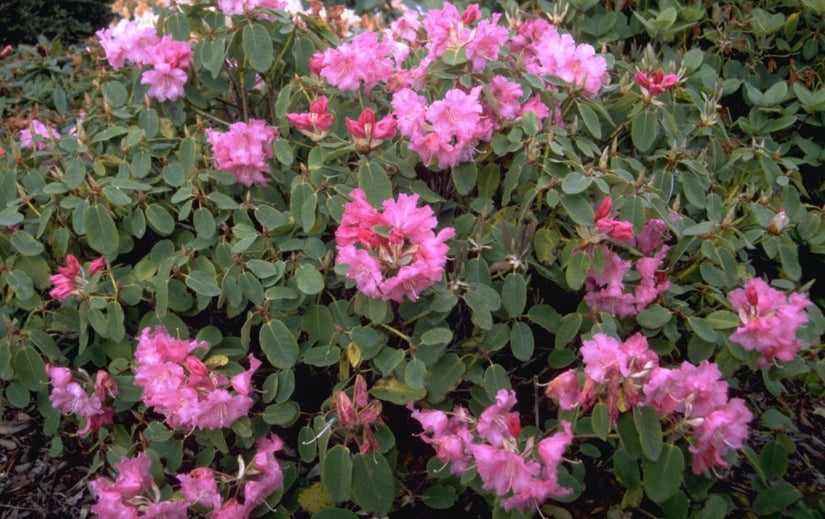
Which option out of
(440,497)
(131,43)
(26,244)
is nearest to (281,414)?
(440,497)

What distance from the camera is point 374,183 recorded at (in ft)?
5.51

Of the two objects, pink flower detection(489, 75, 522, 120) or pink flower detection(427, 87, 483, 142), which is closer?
pink flower detection(427, 87, 483, 142)

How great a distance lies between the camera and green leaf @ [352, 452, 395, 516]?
1.59m

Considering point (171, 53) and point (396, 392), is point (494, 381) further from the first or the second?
point (171, 53)

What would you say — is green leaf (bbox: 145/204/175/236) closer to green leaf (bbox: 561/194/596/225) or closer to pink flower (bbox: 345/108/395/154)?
pink flower (bbox: 345/108/395/154)

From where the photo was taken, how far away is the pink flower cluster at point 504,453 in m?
1.42

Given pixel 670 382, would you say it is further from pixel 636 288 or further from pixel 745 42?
pixel 745 42

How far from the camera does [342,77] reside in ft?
6.10

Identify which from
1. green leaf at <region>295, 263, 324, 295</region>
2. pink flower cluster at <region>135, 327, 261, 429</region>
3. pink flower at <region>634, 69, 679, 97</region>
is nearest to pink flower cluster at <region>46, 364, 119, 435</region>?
pink flower cluster at <region>135, 327, 261, 429</region>

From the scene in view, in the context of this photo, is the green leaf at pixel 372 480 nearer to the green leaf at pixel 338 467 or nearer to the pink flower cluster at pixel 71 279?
the green leaf at pixel 338 467

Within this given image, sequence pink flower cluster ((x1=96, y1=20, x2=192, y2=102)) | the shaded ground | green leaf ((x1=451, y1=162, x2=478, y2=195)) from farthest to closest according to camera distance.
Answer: the shaded ground < pink flower cluster ((x1=96, y1=20, x2=192, y2=102)) < green leaf ((x1=451, y1=162, x2=478, y2=195))

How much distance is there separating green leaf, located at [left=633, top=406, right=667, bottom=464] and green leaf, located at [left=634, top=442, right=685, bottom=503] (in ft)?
0.10

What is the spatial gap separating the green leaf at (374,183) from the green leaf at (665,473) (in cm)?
75

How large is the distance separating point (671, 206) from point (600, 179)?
1.12 ft
